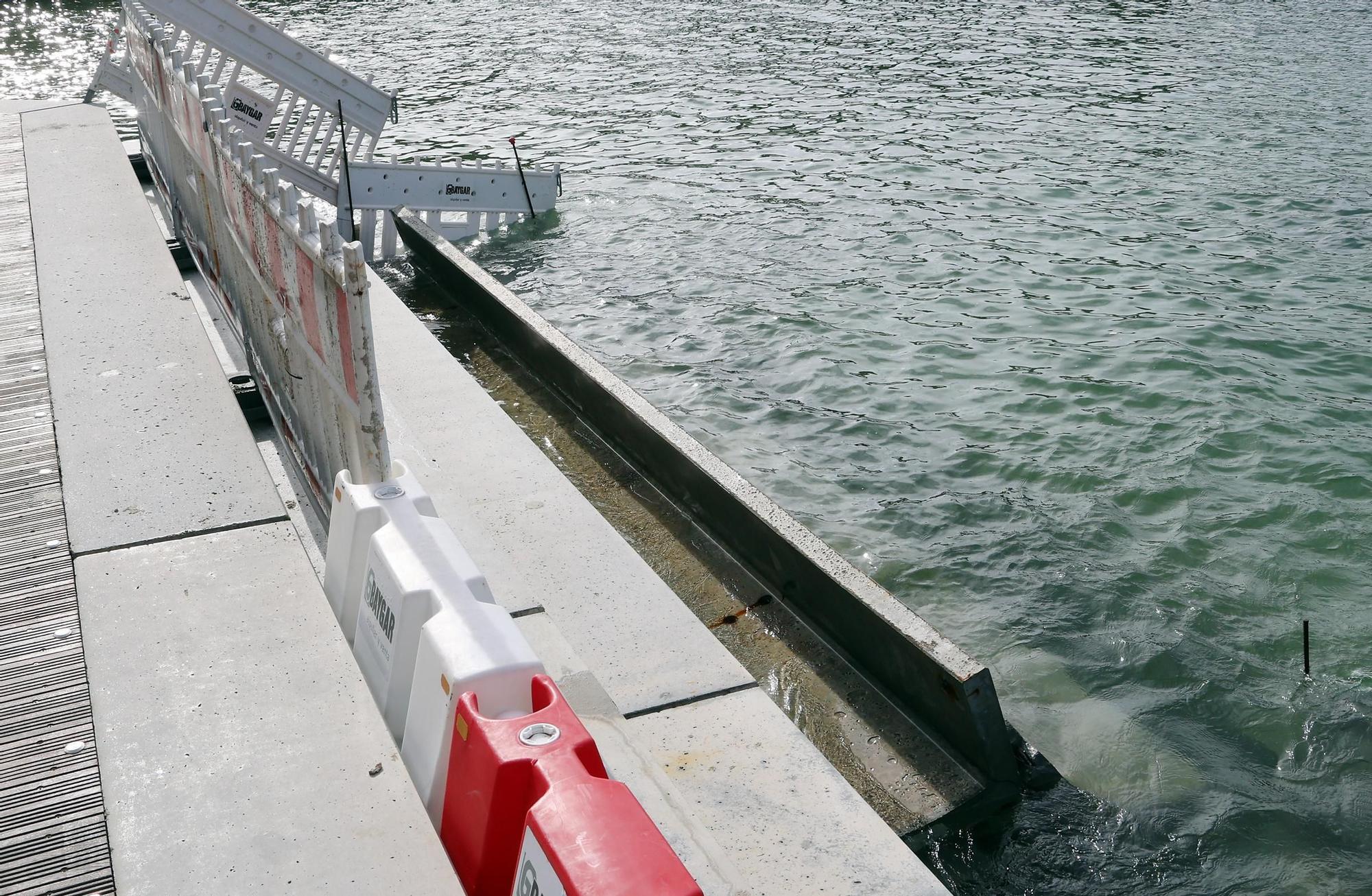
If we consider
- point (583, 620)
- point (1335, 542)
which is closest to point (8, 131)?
point (583, 620)

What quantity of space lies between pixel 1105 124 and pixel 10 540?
1458cm

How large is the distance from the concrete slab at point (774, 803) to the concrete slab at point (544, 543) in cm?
19

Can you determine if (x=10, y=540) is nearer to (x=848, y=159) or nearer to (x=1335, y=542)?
(x=1335, y=542)

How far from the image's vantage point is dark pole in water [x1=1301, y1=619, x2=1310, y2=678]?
18.6 feet

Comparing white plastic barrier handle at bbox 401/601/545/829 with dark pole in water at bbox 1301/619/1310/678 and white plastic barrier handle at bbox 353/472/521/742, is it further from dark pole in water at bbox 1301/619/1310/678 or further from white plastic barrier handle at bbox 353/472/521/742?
dark pole in water at bbox 1301/619/1310/678

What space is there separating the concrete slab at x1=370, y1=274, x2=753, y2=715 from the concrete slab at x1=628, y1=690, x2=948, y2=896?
19 cm

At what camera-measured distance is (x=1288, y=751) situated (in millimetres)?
5527

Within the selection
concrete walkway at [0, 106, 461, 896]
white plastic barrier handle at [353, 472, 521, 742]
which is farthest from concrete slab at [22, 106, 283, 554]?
white plastic barrier handle at [353, 472, 521, 742]

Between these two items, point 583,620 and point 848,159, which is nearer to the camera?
point 583,620

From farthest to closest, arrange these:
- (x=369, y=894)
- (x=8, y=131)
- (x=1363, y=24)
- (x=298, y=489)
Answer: (x=1363, y=24) < (x=8, y=131) < (x=298, y=489) < (x=369, y=894)

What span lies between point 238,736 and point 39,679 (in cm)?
91

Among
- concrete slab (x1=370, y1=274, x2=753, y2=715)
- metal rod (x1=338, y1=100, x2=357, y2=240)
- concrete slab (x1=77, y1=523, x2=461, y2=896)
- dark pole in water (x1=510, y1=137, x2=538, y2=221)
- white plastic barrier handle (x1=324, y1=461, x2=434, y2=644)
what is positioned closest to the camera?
concrete slab (x1=77, y1=523, x2=461, y2=896)

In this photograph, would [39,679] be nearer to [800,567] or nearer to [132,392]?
[132,392]

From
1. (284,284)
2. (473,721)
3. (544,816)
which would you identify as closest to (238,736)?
(473,721)
